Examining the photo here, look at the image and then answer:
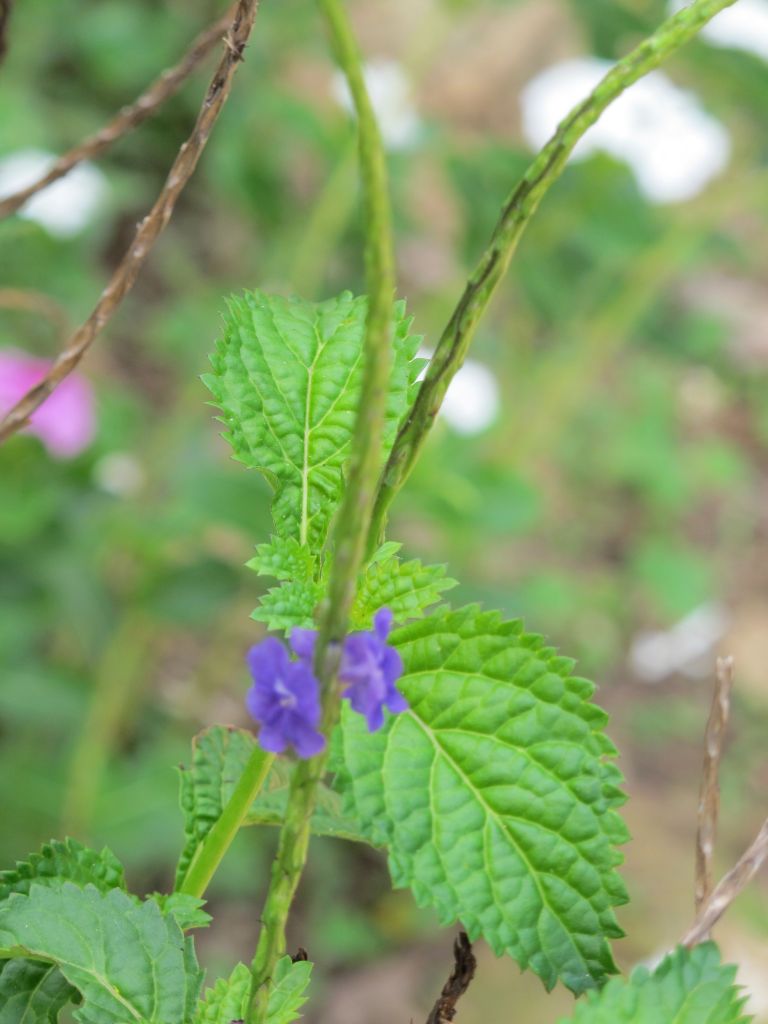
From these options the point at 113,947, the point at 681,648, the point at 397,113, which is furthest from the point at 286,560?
the point at 681,648

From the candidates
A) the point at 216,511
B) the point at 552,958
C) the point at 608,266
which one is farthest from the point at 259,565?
the point at 608,266

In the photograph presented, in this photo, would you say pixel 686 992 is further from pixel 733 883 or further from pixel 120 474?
pixel 120 474

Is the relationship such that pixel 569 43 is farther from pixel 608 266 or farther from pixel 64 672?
pixel 64 672

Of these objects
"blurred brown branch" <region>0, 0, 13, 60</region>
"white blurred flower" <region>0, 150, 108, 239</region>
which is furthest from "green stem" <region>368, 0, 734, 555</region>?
"white blurred flower" <region>0, 150, 108, 239</region>

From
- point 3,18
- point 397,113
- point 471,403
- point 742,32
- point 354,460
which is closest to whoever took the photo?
point 354,460

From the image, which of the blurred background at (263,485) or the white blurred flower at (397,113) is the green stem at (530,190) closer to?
the blurred background at (263,485)

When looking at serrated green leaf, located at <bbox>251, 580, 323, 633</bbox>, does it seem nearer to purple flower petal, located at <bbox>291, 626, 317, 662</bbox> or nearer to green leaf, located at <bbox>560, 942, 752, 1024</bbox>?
purple flower petal, located at <bbox>291, 626, 317, 662</bbox>
